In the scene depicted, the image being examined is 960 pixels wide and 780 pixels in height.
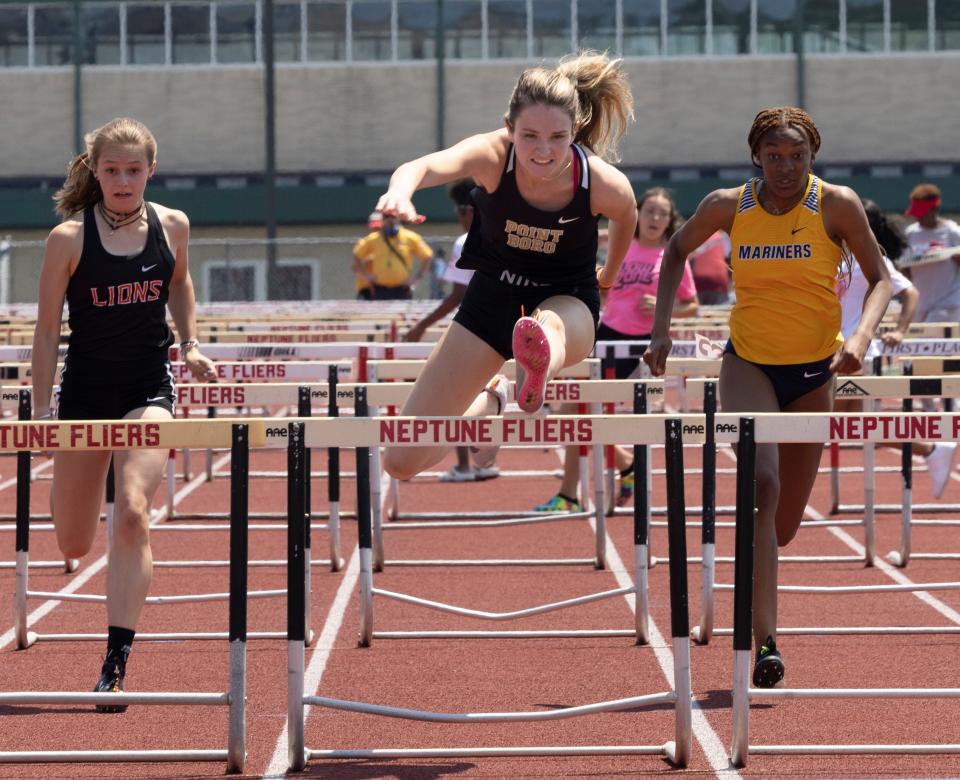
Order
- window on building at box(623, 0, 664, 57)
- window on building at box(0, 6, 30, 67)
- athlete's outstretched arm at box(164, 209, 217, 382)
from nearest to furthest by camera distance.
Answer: athlete's outstretched arm at box(164, 209, 217, 382), window on building at box(623, 0, 664, 57), window on building at box(0, 6, 30, 67)

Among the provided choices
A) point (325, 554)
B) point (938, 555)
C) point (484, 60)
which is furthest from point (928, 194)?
point (484, 60)

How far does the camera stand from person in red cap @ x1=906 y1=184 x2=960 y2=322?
14.8 meters

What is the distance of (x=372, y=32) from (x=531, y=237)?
35.6 meters

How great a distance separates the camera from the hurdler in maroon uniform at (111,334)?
5.82 m

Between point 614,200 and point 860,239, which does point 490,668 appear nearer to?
point 614,200

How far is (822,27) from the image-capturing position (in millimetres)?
39688

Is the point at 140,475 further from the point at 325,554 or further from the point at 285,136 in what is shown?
the point at 285,136

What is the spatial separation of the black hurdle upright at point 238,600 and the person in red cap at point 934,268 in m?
10.8

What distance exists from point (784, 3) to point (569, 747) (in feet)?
121

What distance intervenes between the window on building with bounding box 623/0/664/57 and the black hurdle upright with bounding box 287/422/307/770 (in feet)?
119

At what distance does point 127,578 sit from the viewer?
5.80 meters

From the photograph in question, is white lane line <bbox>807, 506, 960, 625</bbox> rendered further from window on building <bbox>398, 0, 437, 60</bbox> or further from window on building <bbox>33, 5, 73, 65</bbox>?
window on building <bbox>33, 5, 73, 65</bbox>

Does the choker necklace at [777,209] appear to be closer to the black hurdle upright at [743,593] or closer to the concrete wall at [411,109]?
the black hurdle upright at [743,593]

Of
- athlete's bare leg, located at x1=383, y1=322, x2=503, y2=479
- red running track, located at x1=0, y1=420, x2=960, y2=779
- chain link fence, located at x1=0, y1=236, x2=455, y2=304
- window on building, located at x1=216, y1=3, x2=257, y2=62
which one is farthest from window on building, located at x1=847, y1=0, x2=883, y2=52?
athlete's bare leg, located at x1=383, y1=322, x2=503, y2=479
